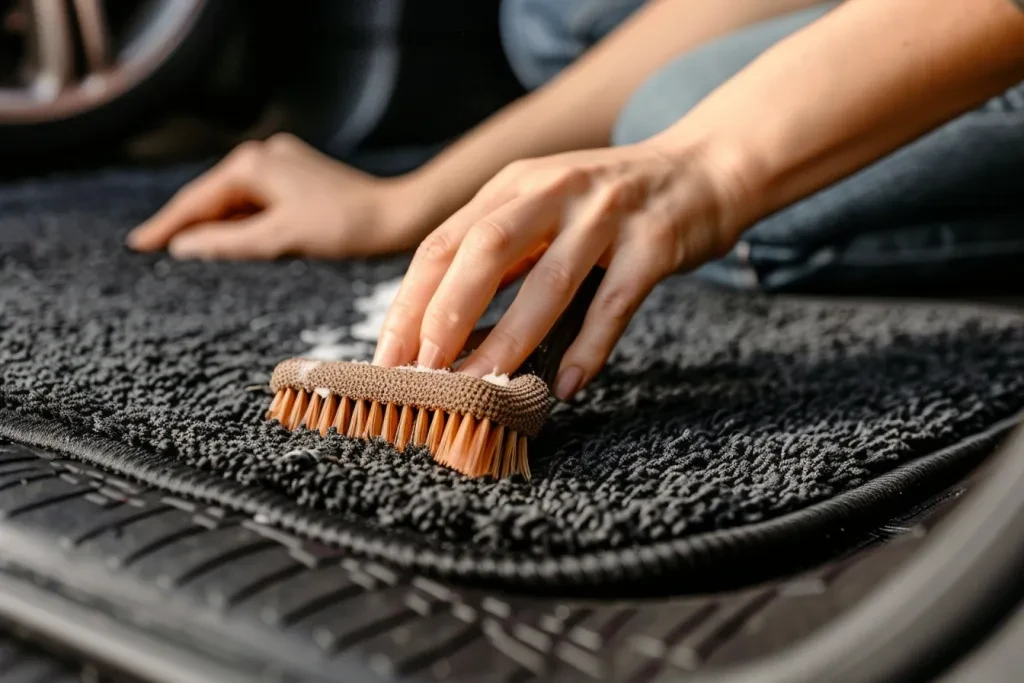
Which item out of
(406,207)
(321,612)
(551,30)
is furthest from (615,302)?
(551,30)

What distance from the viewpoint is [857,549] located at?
0.33 m

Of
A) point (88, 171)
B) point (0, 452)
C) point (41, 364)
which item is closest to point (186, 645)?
point (0, 452)

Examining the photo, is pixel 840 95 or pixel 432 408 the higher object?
pixel 840 95

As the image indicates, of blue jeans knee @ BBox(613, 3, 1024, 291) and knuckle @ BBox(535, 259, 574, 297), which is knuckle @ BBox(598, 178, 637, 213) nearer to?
knuckle @ BBox(535, 259, 574, 297)

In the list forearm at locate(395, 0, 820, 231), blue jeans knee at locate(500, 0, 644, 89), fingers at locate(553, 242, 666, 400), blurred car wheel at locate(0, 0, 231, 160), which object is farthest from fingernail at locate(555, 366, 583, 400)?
blurred car wheel at locate(0, 0, 231, 160)

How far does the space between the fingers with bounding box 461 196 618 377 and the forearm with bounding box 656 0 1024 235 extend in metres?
0.07

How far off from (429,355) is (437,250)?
2.2 inches

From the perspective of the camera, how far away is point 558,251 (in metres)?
0.41

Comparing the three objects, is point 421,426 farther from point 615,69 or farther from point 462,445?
point 615,69

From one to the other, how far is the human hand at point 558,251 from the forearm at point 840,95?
17 millimetres

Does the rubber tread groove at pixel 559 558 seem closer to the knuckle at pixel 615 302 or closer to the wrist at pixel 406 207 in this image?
the knuckle at pixel 615 302

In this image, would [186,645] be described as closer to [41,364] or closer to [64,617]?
[64,617]

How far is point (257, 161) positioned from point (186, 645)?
1.88ft

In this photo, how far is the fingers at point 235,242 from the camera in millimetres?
760
